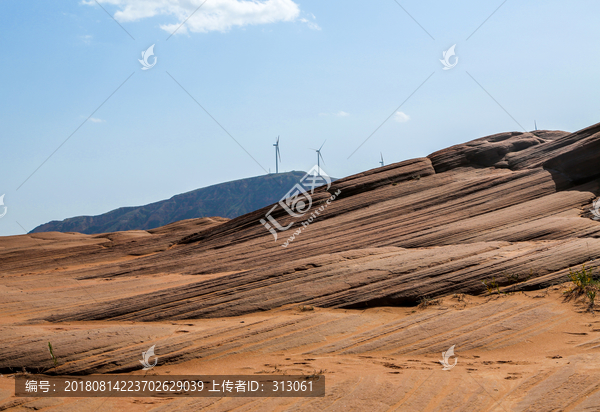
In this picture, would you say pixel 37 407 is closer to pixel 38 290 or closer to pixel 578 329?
pixel 578 329

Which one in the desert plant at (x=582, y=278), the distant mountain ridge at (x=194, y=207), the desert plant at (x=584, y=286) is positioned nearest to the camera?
the desert plant at (x=584, y=286)

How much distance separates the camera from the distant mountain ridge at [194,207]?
135750 millimetres

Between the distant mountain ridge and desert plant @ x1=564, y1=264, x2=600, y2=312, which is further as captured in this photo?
the distant mountain ridge

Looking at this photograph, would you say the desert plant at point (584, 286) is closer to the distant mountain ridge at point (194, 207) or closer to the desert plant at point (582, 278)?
the desert plant at point (582, 278)

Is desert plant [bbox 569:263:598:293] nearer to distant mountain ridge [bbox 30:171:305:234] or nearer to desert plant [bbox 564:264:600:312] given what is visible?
desert plant [bbox 564:264:600:312]

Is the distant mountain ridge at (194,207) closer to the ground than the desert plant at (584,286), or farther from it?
farther from it

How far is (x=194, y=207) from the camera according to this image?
144m

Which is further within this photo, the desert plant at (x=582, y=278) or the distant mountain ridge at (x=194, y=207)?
the distant mountain ridge at (x=194, y=207)

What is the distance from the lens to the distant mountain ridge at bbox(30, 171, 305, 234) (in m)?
136

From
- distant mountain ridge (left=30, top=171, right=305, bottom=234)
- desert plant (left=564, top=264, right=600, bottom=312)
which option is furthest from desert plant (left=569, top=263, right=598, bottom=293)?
distant mountain ridge (left=30, top=171, right=305, bottom=234)

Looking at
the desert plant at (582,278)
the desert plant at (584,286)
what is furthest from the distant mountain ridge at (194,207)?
the desert plant at (584,286)

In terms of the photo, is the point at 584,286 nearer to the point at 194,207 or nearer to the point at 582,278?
the point at 582,278

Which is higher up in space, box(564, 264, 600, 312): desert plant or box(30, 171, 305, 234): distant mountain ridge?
box(30, 171, 305, 234): distant mountain ridge

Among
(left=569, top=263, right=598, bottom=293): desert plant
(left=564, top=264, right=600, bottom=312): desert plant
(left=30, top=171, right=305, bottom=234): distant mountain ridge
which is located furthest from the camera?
(left=30, top=171, right=305, bottom=234): distant mountain ridge
